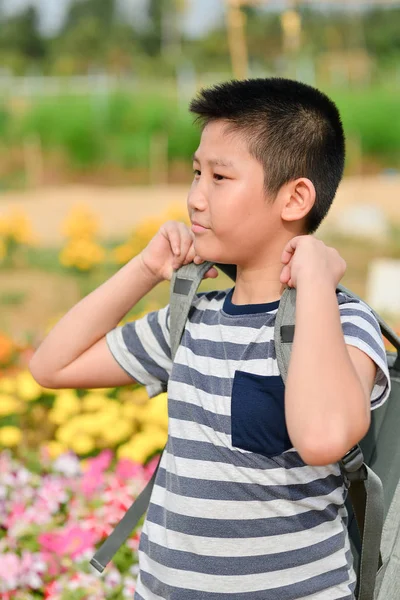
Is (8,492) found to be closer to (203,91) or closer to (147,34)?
(203,91)

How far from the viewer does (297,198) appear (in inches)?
60.8

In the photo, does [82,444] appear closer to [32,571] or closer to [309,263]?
[32,571]

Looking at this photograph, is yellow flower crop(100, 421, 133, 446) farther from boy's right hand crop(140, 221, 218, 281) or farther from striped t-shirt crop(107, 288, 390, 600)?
striped t-shirt crop(107, 288, 390, 600)

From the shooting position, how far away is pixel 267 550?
4.73 feet

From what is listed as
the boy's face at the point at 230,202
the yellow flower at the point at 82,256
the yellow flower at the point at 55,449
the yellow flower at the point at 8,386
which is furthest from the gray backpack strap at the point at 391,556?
the yellow flower at the point at 82,256

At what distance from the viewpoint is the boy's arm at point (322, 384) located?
128 cm

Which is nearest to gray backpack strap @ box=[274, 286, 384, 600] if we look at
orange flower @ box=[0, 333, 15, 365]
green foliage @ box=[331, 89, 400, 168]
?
orange flower @ box=[0, 333, 15, 365]

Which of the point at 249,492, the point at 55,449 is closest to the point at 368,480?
the point at 249,492

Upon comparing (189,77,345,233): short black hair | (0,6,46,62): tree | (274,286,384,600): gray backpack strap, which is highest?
(0,6,46,62): tree

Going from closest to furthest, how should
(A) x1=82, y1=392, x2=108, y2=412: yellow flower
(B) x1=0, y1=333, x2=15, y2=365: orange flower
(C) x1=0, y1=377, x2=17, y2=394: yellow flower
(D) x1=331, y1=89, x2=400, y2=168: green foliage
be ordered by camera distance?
1. (A) x1=82, y1=392, x2=108, y2=412: yellow flower
2. (C) x1=0, y1=377, x2=17, y2=394: yellow flower
3. (B) x1=0, y1=333, x2=15, y2=365: orange flower
4. (D) x1=331, y1=89, x2=400, y2=168: green foliage

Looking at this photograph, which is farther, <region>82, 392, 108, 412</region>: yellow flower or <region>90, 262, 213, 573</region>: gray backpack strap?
<region>82, 392, 108, 412</region>: yellow flower

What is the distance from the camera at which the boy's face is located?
4.93 feet

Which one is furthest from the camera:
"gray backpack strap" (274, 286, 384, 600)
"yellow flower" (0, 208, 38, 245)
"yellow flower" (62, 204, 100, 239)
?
"yellow flower" (0, 208, 38, 245)

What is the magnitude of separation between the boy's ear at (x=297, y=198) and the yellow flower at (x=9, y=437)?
176cm
